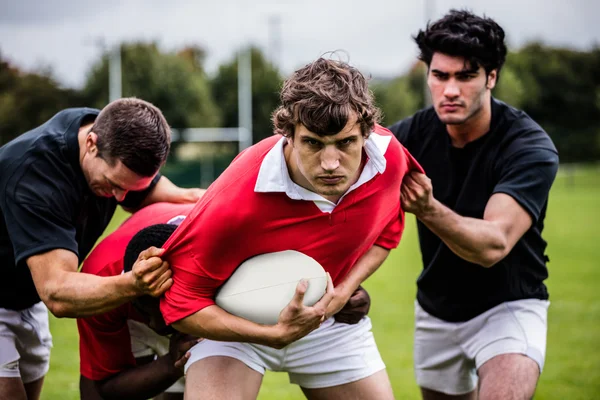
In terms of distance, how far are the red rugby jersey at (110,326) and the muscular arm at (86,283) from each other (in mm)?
308

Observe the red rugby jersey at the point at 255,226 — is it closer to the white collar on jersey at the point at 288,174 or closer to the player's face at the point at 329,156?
the white collar on jersey at the point at 288,174

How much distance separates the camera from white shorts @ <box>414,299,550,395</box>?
5.04 meters

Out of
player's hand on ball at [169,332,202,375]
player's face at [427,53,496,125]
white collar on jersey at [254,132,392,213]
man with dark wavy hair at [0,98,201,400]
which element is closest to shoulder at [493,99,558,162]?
player's face at [427,53,496,125]

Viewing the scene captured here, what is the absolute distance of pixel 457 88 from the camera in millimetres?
5250

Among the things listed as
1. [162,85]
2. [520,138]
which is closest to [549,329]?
[520,138]

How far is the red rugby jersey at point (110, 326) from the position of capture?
465 centimetres

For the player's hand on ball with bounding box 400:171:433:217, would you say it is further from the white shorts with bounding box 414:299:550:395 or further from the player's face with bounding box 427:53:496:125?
the white shorts with bounding box 414:299:550:395

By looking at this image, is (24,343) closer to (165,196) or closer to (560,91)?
(165,196)

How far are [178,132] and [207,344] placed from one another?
122 feet

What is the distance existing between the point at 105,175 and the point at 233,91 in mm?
42897

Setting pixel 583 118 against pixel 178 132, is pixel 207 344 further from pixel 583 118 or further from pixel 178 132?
pixel 583 118

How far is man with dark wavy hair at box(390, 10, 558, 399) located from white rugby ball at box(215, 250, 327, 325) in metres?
0.98

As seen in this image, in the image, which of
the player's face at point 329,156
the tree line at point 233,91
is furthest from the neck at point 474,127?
the tree line at point 233,91

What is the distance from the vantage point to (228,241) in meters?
3.84
